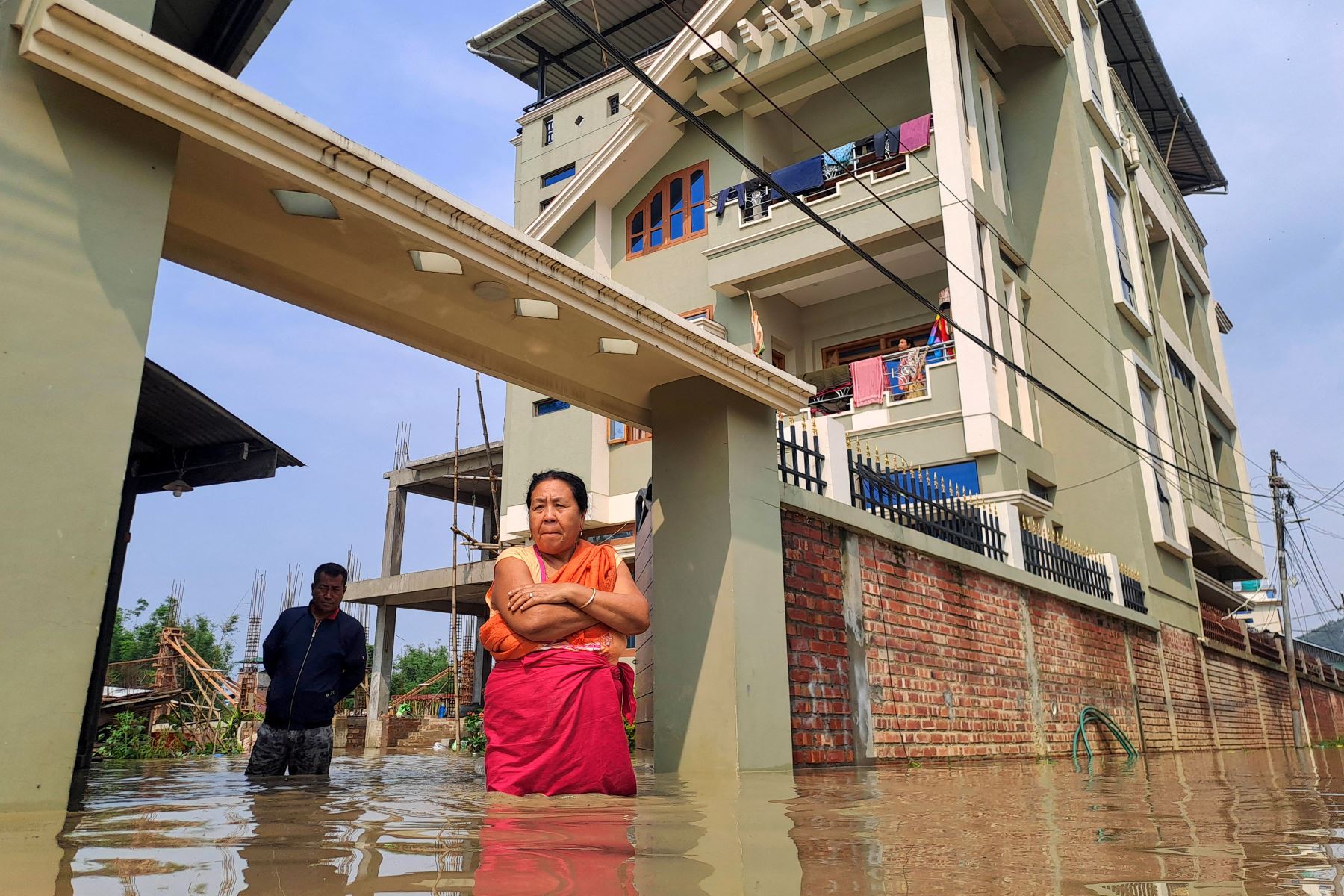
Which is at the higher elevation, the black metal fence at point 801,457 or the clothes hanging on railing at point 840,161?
the clothes hanging on railing at point 840,161

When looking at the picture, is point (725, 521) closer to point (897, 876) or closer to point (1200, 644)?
point (897, 876)

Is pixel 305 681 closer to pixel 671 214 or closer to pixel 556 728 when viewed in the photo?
pixel 556 728

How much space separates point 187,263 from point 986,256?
12.8 m

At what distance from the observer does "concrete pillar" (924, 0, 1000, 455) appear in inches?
534

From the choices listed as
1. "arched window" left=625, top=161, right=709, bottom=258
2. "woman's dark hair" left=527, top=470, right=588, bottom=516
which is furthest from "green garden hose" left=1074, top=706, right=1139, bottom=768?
"arched window" left=625, top=161, right=709, bottom=258

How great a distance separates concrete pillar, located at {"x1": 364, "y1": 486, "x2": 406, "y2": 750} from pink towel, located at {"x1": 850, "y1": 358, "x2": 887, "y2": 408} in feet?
36.2

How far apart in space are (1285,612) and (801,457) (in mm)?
23078

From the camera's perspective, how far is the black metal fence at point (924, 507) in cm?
803

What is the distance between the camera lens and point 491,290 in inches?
185

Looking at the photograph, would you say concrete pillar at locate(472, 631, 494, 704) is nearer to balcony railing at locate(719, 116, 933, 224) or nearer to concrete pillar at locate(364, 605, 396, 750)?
concrete pillar at locate(364, 605, 396, 750)

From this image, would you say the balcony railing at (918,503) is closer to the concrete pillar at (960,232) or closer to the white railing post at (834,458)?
the white railing post at (834,458)

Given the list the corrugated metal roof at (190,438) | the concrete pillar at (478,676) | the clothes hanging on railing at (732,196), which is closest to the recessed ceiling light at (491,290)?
the corrugated metal roof at (190,438)

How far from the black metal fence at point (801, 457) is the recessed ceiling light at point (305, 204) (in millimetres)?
3734

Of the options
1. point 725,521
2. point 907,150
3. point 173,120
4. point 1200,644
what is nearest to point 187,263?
point 173,120
